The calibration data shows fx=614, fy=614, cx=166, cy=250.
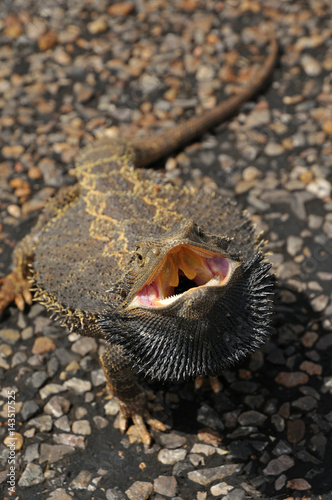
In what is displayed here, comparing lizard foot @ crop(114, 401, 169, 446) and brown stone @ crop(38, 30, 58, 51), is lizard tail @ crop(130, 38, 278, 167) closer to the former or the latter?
brown stone @ crop(38, 30, 58, 51)

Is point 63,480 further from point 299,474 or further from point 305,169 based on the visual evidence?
point 305,169

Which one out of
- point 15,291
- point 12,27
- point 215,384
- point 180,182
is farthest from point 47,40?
point 215,384

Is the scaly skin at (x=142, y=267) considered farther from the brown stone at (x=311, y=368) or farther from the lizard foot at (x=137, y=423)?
the brown stone at (x=311, y=368)

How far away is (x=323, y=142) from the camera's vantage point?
628 cm

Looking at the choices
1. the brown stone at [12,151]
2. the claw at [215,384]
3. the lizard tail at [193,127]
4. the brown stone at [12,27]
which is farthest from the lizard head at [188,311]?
the brown stone at [12,27]

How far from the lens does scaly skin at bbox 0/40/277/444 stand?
11.3 feet

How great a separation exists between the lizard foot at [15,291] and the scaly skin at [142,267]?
0.01 m

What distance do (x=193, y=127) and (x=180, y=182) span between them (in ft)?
2.01

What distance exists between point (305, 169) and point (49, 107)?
2874mm

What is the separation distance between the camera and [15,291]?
5297 mm

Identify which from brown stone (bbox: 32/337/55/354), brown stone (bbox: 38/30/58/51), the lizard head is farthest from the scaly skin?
brown stone (bbox: 38/30/58/51)

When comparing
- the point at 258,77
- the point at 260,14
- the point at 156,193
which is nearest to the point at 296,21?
the point at 260,14

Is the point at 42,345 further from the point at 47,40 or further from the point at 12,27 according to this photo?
the point at 12,27

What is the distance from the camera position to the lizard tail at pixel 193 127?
5906mm
